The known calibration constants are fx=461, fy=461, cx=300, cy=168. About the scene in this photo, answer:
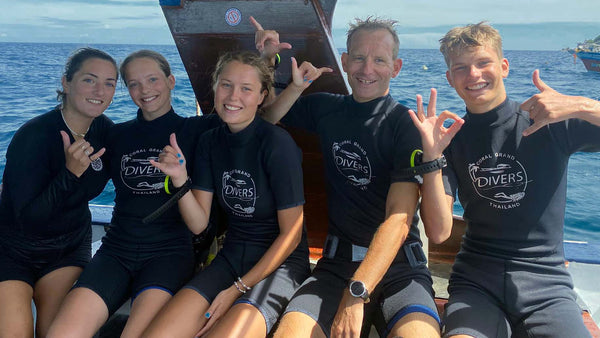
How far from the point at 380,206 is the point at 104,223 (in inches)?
86.9

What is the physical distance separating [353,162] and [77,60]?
1.50 metres

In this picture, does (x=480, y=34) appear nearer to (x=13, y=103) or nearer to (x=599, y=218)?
(x=599, y=218)

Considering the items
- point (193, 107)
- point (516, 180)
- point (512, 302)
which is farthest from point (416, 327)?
point (193, 107)

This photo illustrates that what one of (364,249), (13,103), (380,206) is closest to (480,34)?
(380,206)

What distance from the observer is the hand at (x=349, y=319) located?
1.72 metres

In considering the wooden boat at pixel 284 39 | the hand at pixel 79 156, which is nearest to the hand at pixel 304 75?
the wooden boat at pixel 284 39

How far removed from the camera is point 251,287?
1.99m

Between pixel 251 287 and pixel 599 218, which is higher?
pixel 251 287

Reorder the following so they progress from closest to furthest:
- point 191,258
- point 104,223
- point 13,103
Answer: point 191,258 → point 104,223 → point 13,103

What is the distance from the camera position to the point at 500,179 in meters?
1.88

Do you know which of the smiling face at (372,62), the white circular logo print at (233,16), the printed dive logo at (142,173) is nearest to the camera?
the smiling face at (372,62)

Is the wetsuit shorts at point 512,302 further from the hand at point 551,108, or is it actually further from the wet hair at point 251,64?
the wet hair at point 251,64

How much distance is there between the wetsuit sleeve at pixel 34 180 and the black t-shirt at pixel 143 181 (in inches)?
9.0

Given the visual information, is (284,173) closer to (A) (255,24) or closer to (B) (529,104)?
(A) (255,24)
